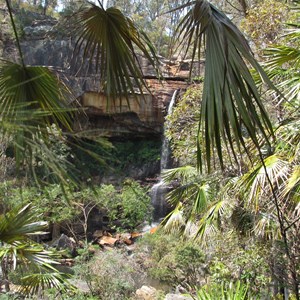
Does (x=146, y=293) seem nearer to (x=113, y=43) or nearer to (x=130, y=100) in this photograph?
(x=113, y=43)

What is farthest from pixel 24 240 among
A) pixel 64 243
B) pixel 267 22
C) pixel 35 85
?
pixel 64 243

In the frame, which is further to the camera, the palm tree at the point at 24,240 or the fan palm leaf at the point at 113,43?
the palm tree at the point at 24,240

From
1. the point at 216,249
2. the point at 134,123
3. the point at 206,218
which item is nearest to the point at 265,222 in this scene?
the point at 206,218

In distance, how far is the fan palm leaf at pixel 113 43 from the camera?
213cm

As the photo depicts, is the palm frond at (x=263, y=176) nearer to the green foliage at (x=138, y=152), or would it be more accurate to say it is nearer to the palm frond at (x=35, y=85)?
the palm frond at (x=35, y=85)

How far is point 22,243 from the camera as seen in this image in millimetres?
3188

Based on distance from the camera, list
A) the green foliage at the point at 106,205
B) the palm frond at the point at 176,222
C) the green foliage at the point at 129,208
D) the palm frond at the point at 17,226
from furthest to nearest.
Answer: the green foliage at the point at 129,208
the green foliage at the point at 106,205
the palm frond at the point at 176,222
the palm frond at the point at 17,226

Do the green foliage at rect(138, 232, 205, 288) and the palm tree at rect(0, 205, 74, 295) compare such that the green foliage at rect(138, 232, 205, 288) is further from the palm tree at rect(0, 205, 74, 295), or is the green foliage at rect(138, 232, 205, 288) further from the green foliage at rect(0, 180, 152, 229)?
the palm tree at rect(0, 205, 74, 295)

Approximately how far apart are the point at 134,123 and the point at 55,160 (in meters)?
15.7

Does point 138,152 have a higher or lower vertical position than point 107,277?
lower

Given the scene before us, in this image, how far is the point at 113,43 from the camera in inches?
86.9

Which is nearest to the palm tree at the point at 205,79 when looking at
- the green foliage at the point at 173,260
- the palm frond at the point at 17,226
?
the palm frond at the point at 17,226

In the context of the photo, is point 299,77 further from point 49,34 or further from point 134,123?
point 134,123

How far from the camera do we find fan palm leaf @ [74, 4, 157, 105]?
213 centimetres
